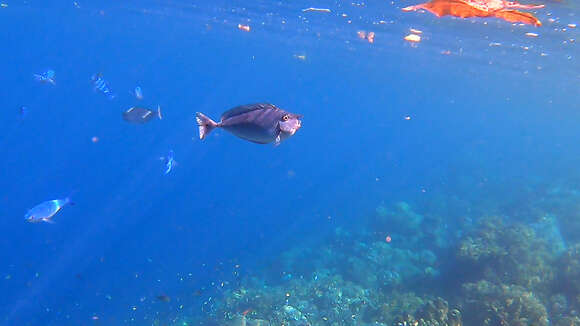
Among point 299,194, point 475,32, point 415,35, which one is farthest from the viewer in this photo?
point 299,194

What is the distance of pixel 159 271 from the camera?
23.0 m

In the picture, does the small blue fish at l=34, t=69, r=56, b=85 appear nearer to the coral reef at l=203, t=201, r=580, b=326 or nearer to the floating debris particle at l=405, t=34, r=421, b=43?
the coral reef at l=203, t=201, r=580, b=326

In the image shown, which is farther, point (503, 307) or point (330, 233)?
point (330, 233)

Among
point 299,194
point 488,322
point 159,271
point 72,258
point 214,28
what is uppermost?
point 214,28

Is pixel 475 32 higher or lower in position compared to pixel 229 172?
higher

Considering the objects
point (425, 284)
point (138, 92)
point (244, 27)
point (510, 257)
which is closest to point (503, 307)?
point (425, 284)

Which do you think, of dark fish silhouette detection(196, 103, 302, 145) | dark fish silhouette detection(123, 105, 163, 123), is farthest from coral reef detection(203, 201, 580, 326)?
dark fish silhouette detection(196, 103, 302, 145)

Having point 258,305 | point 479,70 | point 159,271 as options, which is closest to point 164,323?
point 258,305

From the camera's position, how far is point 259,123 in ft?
9.15

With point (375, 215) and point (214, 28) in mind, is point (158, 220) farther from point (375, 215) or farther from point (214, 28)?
point (375, 215)

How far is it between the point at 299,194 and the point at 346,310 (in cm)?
3447

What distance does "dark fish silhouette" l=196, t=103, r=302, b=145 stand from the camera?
9.14 feet

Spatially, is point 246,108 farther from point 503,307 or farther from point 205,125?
point 503,307

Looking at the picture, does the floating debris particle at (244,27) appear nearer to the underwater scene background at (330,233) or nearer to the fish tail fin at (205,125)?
the underwater scene background at (330,233)
